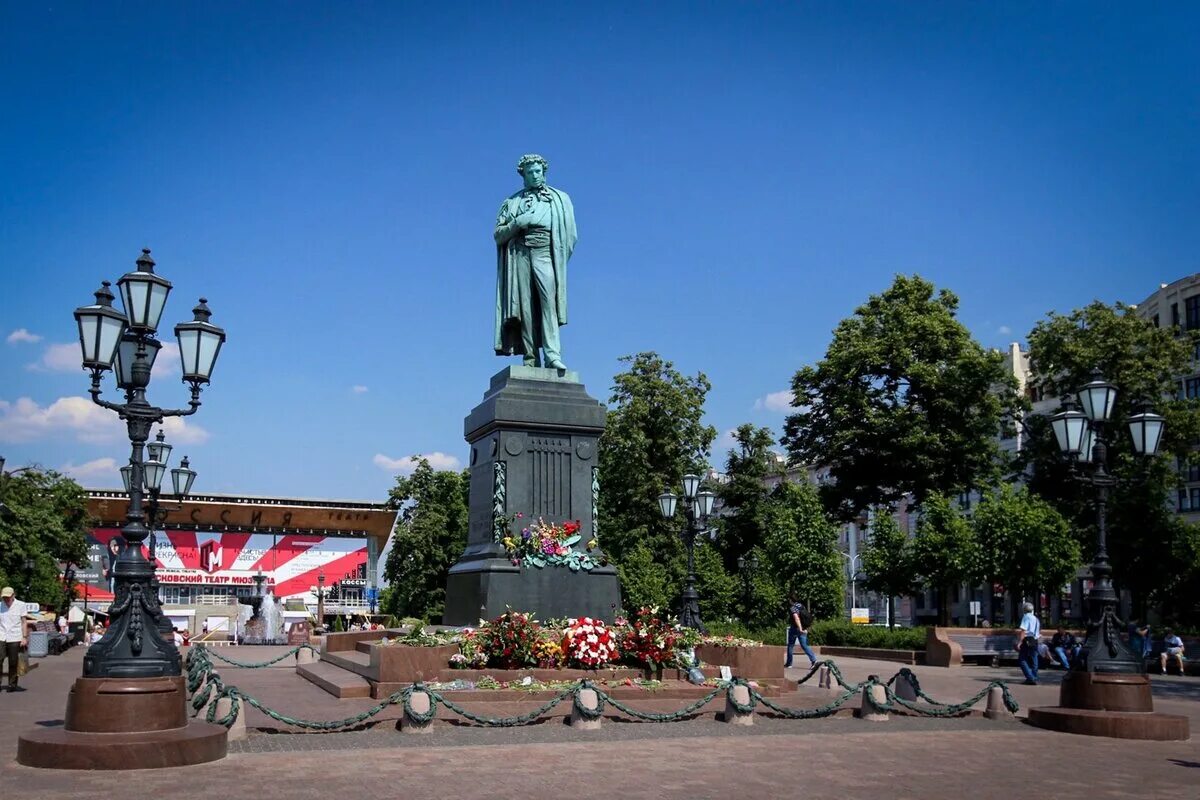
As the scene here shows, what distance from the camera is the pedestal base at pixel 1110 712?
14047mm

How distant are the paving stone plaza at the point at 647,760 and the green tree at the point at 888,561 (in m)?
24.7

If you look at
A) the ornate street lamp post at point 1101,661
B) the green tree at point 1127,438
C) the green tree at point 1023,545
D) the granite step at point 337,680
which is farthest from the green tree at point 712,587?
the ornate street lamp post at point 1101,661

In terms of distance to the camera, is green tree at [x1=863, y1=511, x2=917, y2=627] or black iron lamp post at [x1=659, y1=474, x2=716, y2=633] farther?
green tree at [x1=863, y1=511, x2=917, y2=627]

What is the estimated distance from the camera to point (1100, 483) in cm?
1576

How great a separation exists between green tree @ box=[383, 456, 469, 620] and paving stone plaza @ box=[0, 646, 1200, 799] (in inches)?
1312

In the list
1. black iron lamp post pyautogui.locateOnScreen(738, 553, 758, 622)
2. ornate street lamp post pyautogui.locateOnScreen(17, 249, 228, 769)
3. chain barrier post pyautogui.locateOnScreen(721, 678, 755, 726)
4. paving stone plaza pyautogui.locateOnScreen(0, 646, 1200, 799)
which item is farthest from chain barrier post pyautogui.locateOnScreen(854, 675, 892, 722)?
black iron lamp post pyautogui.locateOnScreen(738, 553, 758, 622)

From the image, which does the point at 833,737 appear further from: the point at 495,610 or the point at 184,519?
the point at 184,519

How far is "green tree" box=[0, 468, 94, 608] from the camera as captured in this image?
3588 cm

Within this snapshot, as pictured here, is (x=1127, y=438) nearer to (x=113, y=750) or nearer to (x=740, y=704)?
(x=740, y=704)

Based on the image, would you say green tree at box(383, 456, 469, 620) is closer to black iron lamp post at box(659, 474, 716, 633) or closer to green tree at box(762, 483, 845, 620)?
green tree at box(762, 483, 845, 620)

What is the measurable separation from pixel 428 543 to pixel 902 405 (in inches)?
803

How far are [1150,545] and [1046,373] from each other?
7.71 meters

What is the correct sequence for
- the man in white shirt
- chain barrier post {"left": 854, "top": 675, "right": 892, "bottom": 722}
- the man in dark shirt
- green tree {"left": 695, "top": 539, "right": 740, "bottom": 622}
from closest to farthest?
chain barrier post {"left": 854, "top": 675, "right": 892, "bottom": 722} → the man in white shirt → the man in dark shirt → green tree {"left": 695, "top": 539, "right": 740, "bottom": 622}

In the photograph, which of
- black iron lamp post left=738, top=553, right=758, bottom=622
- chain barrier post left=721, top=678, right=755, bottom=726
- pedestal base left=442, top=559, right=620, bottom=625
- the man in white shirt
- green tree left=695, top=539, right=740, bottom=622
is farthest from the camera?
black iron lamp post left=738, top=553, right=758, bottom=622
